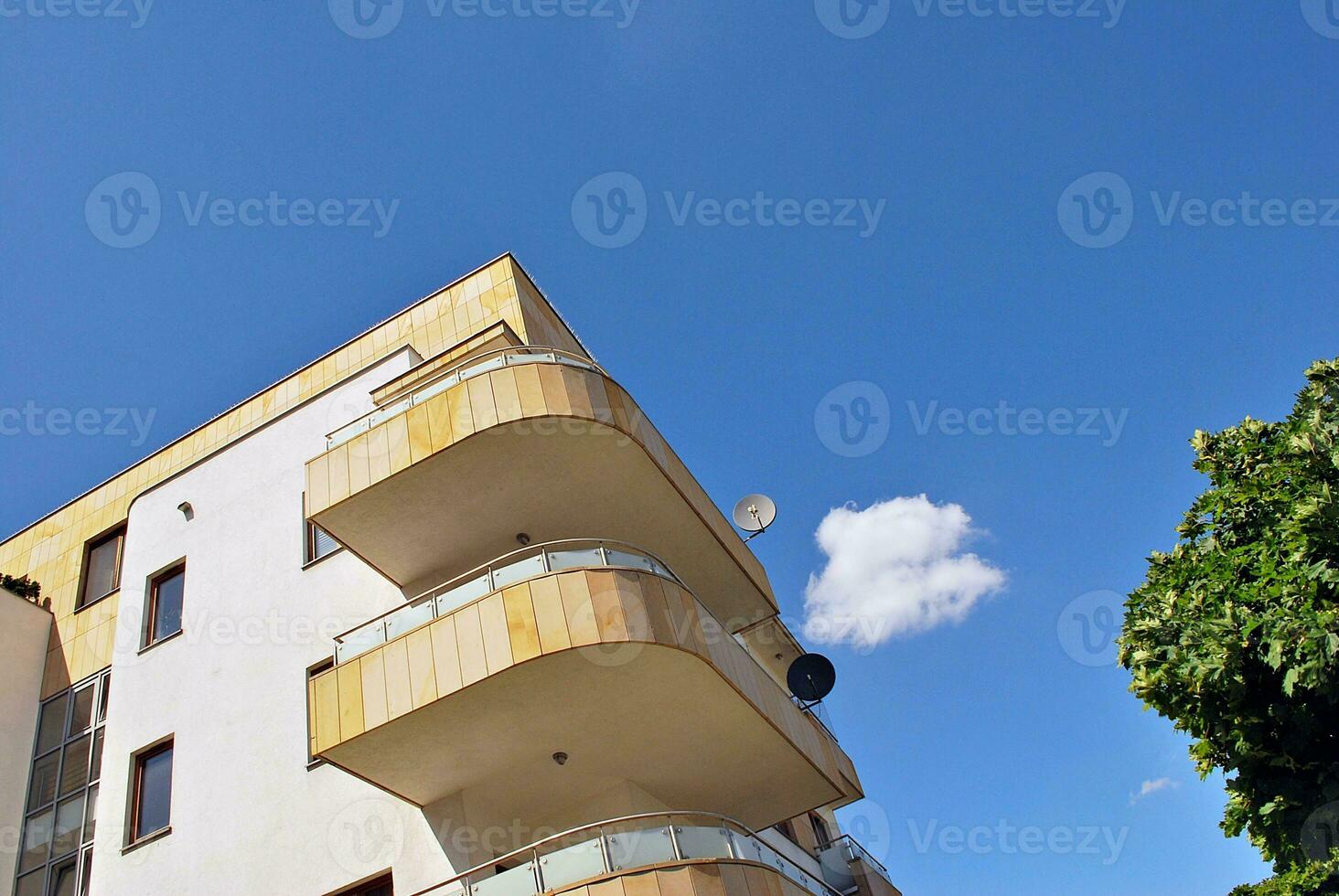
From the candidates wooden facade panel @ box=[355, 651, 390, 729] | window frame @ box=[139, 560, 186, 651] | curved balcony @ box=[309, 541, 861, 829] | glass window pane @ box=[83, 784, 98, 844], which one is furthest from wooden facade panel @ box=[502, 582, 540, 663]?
glass window pane @ box=[83, 784, 98, 844]

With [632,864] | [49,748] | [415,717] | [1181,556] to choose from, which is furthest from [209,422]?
[1181,556]

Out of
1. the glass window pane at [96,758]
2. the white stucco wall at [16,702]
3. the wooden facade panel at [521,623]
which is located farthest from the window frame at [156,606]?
the wooden facade panel at [521,623]

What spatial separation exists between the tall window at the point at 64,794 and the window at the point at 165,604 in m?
1.39

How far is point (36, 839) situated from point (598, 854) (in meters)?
11.1

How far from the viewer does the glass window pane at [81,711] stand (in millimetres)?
17516

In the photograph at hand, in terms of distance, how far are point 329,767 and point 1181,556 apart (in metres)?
12.1

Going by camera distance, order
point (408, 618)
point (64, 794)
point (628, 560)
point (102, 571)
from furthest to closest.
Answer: point (102, 571)
point (64, 794)
point (628, 560)
point (408, 618)

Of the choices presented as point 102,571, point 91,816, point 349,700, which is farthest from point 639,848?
point 102,571

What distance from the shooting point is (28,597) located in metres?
20.2

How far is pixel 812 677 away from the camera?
1812cm

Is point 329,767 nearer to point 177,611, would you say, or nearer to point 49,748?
point 177,611

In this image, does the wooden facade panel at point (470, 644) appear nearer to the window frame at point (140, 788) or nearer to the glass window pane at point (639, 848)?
the glass window pane at point (639, 848)

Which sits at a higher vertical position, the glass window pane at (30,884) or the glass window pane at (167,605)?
the glass window pane at (167,605)

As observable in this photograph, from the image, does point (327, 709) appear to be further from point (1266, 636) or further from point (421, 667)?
point (1266, 636)
